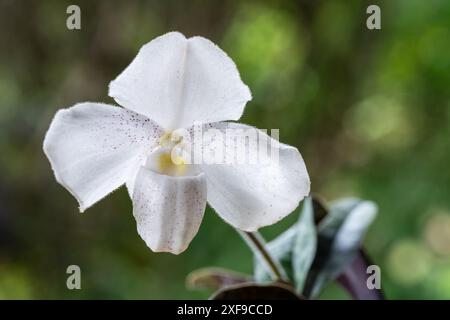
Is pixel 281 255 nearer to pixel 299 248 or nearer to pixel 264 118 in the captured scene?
pixel 299 248

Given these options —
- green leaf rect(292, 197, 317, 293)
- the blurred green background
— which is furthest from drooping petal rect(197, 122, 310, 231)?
the blurred green background

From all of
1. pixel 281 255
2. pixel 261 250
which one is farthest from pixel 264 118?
pixel 261 250

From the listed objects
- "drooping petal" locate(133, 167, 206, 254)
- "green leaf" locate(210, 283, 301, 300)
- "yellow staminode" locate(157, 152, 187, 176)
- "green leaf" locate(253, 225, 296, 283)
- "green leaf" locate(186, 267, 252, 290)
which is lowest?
"green leaf" locate(186, 267, 252, 290)

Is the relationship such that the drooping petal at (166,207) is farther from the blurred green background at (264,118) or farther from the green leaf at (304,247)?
the blurred green background at (264,118)

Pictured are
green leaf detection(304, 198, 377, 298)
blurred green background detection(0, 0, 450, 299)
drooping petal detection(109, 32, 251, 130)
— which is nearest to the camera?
drooping petal detection(109, 32, 251, 130)

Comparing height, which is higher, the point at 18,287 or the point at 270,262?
the point at 270,262

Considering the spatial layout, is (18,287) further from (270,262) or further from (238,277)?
(270,262)

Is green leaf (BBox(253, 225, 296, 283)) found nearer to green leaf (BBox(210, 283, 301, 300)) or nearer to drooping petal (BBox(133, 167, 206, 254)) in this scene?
green leaf (BBox(210, 283, 301, 300))

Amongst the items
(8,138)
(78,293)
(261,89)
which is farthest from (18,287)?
(261,89)
